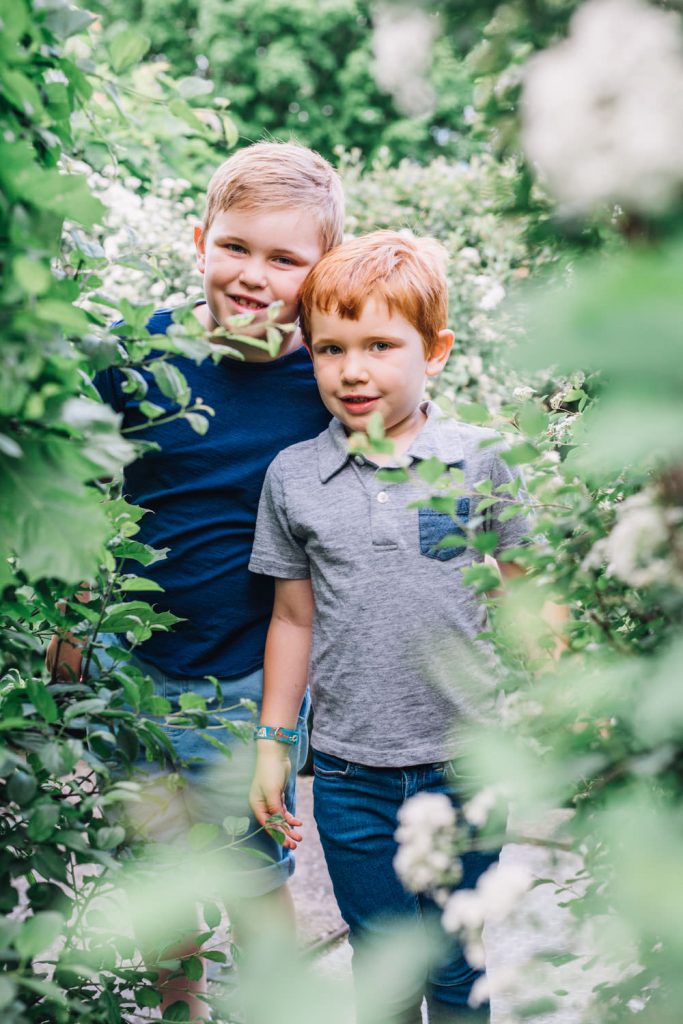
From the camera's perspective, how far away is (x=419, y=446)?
190cm

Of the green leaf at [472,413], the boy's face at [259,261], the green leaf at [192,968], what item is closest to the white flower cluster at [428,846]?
the green leaf at [472,413]

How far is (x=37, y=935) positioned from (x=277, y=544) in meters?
1.11

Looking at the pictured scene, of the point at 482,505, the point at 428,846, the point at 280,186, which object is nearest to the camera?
the point at 428,846

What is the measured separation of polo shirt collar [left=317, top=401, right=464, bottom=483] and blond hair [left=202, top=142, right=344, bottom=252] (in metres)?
0.42

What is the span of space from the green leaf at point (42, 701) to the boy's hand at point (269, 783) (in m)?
0.82

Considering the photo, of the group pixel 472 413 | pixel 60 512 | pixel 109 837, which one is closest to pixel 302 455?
pixel 472 413

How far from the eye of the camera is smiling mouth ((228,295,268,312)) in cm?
192

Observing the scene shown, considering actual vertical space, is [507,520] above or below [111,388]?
below

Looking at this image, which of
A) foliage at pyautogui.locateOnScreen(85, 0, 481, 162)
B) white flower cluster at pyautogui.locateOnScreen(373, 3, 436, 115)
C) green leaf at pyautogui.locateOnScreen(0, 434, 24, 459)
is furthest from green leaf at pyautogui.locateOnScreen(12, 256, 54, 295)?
foliage at pyautogui.locateOnScreen(85, 0, 481, 162)

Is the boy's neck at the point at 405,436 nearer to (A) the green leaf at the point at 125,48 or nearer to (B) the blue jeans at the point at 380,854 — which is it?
(B) the blue jeans at the point at 380,854

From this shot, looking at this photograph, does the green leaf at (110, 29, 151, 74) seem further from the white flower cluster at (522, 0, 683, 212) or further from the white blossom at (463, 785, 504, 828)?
the white blossom at (463, 785, 504, 828)

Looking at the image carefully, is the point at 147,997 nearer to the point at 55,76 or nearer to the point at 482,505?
the point at 482,505

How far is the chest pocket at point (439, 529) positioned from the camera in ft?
6.05

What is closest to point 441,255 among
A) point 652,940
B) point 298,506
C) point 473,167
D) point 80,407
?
point 298,506
